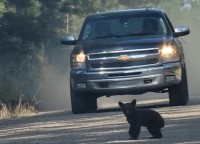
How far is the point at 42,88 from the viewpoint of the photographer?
2997 cm

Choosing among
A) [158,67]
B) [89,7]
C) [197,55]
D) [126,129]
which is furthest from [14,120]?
[197,55]

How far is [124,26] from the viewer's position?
17469 millimetres

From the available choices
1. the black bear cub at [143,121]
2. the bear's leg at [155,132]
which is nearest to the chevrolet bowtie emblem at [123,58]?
the black bear cub at [143,121]

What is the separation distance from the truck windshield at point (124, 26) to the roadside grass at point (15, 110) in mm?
2938

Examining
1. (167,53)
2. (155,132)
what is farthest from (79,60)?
(155,132)

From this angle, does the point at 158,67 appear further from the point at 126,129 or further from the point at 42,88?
the point at 42,88

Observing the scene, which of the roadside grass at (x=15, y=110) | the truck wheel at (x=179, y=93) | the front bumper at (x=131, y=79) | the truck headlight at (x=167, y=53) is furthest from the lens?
the roadside grass at (x=15, y=110)

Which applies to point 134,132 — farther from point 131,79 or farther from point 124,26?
point 124,26

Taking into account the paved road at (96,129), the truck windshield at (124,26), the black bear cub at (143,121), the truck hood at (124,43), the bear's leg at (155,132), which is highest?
the truck windshield at (124,26)

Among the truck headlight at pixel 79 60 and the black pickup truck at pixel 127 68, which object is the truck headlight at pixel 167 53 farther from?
the truck headlight at pixel 79 60

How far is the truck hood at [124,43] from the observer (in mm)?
16406

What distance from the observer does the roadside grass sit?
63.2 ft

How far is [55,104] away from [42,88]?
546 cm

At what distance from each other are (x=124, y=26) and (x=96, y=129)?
459cm
